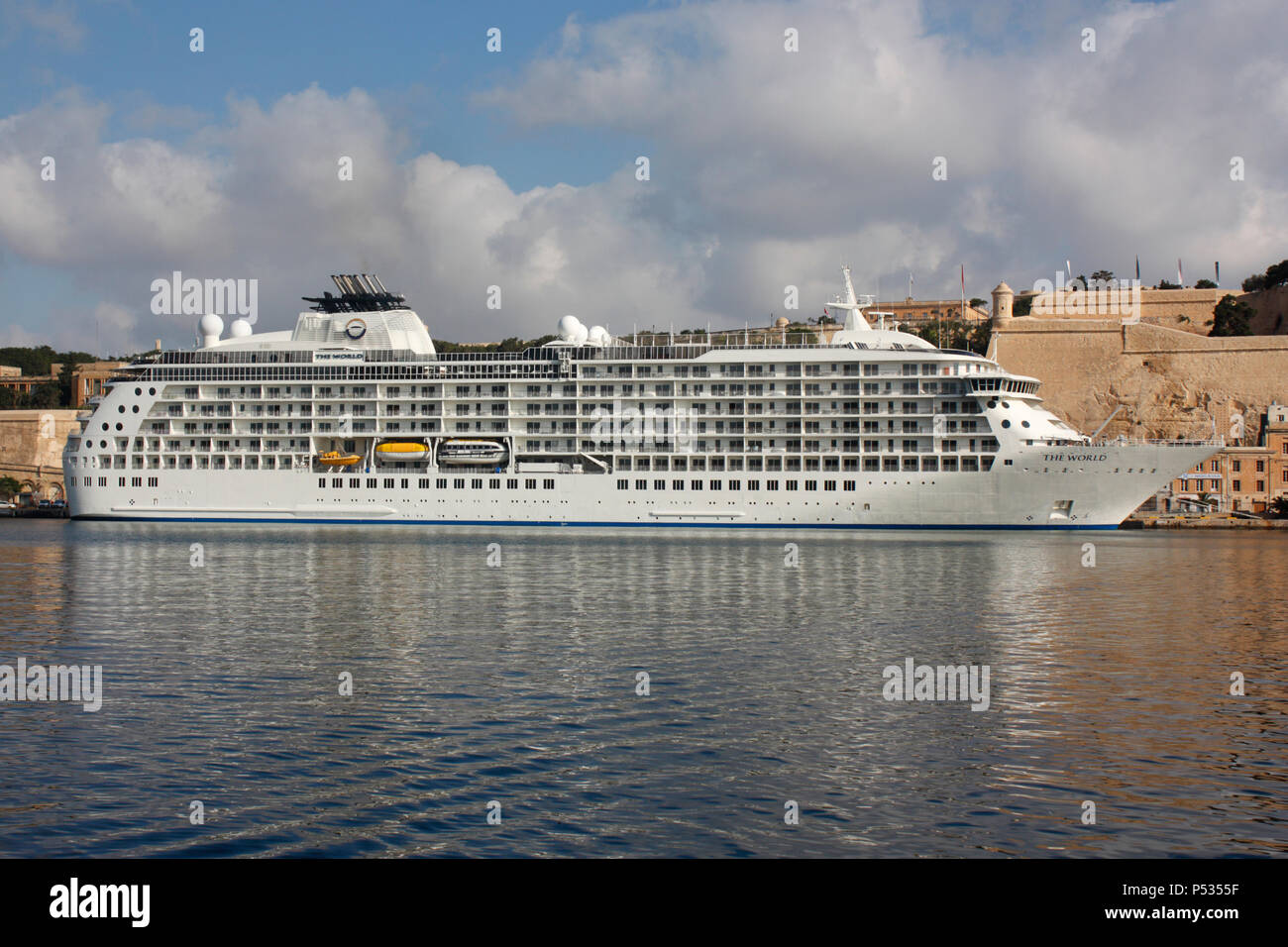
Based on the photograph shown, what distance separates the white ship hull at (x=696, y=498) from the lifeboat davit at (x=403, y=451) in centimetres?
129

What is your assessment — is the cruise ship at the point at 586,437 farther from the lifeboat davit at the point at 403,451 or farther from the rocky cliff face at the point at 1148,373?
the rocky cliff face at the point at 1148,373

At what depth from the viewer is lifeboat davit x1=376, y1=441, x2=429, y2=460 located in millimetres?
73812

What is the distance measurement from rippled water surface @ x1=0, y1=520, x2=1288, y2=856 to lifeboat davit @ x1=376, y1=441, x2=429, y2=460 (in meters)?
38.4

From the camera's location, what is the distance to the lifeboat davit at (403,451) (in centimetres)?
7381

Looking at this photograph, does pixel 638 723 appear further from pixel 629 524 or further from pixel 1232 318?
pixel 1232 318

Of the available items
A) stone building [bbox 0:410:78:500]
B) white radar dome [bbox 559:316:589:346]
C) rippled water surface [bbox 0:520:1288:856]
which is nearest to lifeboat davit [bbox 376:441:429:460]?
white radar dome [bbox 559:316:589:346]

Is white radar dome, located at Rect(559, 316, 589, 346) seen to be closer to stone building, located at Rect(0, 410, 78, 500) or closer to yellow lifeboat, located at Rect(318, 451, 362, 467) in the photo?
yellow lifeboat, located at Rect(318, 451, 362, 467)

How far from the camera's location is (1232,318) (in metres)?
117

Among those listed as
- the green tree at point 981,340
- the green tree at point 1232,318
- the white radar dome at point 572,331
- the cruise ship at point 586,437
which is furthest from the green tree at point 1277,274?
the white radar dome at point 572,331

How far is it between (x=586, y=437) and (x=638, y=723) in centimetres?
5755

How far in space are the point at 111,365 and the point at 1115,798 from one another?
15602cm

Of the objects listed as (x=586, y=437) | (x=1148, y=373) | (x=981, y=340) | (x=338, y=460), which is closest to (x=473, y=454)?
(x=586, y=437)
